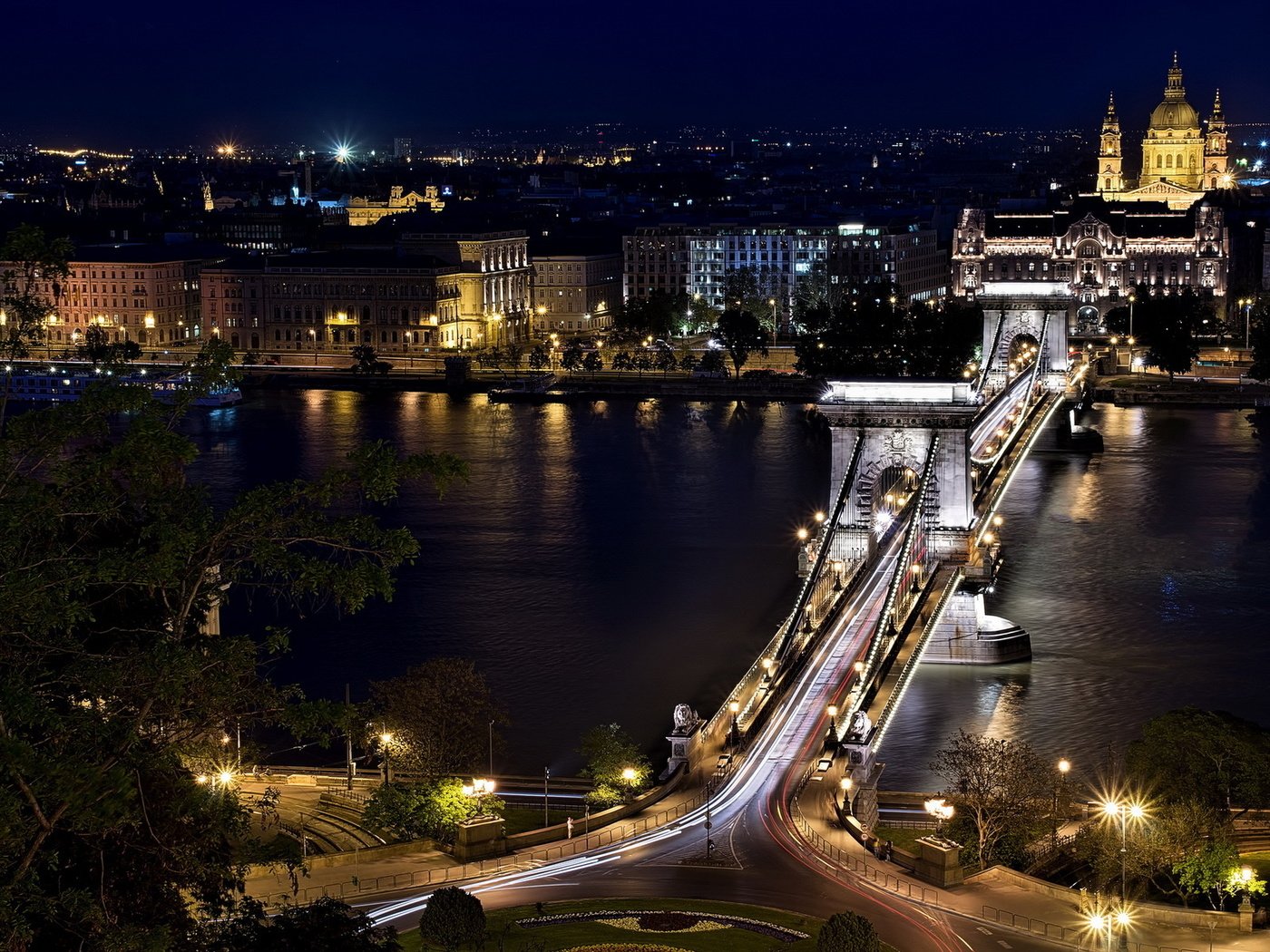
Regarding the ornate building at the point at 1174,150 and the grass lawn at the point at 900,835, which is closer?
the grass lawn at the point at 900,835

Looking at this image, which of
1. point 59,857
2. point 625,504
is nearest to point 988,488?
point 625,504

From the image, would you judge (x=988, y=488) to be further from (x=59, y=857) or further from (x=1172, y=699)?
(x=59, y=857)

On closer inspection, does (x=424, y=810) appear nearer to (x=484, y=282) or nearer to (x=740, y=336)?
(x=740, y=336)

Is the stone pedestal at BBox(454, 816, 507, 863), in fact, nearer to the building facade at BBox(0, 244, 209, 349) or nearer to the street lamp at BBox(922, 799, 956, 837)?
the street lamp at BBox(922, 799, 956, 837)

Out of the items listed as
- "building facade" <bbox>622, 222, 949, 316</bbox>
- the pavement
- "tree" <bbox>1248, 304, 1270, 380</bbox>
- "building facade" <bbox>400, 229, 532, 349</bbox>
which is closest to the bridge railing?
the pavement

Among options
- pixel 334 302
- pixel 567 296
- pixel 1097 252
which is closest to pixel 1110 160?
pixel 1097 252

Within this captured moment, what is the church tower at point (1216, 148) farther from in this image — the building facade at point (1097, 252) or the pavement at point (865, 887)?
the pavement at point (865, 887)

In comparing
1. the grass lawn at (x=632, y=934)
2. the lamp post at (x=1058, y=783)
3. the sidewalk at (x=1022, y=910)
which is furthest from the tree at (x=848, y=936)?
the lamp post at (x=1058, y=783)
